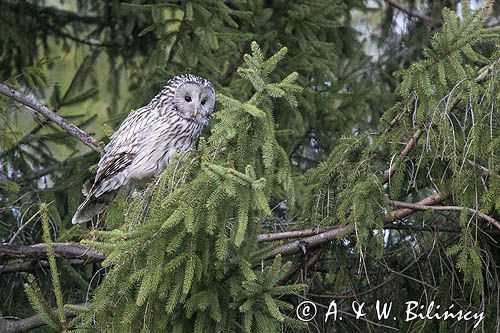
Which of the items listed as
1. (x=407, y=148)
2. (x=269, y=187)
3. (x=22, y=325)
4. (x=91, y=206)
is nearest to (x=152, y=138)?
(x=91, y=206)

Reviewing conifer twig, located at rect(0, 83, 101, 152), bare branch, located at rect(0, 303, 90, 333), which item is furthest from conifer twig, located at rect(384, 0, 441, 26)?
bare branch, located at rect(0, 303, 90, 333)

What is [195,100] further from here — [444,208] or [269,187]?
[269,187]

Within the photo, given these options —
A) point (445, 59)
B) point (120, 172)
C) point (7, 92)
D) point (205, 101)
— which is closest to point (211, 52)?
point (205, 101)

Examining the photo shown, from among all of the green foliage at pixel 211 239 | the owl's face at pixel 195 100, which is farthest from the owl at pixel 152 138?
the green foliage at pixel 211 239

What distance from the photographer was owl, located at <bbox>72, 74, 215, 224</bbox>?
6.66 meters

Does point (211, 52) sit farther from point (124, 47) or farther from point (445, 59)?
point (445, 59)

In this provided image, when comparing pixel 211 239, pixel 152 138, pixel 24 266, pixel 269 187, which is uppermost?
pixel 269 187

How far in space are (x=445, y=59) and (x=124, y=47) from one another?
402cm

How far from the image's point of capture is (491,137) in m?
4.80

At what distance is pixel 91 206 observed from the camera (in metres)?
6.75

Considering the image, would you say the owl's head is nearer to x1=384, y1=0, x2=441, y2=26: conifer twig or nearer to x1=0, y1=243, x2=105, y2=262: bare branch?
x1=0, y1=243, x2=105, y2=262: bare branch

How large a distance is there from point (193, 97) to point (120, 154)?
Answer: 613 millimetres

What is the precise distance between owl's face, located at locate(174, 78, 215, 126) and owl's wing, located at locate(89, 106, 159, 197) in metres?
0.21

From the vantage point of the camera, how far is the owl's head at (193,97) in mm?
6832
